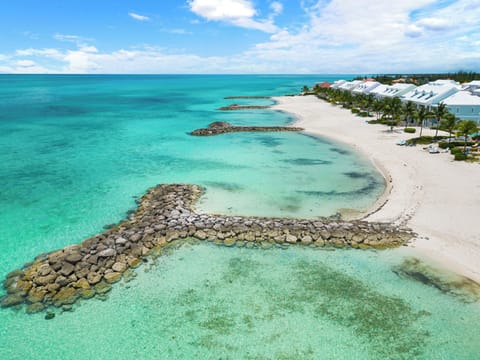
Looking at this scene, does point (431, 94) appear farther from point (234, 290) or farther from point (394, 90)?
point (234, 290)

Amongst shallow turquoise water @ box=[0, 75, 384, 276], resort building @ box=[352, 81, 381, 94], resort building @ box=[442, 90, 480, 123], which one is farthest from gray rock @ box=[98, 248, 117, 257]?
resort building @ box=[352, 81, 381, 94]

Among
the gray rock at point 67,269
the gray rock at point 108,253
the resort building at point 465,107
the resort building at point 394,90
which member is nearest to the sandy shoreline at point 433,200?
the resort building at point 465,107

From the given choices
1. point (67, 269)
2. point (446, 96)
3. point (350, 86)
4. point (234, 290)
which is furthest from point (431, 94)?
point (67, 269)

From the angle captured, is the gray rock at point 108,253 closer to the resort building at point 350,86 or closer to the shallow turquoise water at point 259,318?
the shallow turquoise water at point 259,318

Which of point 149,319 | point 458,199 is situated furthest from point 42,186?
point 458,199

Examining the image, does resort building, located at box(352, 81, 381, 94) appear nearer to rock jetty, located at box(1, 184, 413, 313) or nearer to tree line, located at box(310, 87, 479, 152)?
tree line, located at box(310, 87, 479, 152)

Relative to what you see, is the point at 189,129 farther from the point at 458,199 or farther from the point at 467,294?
the point at 467,294
